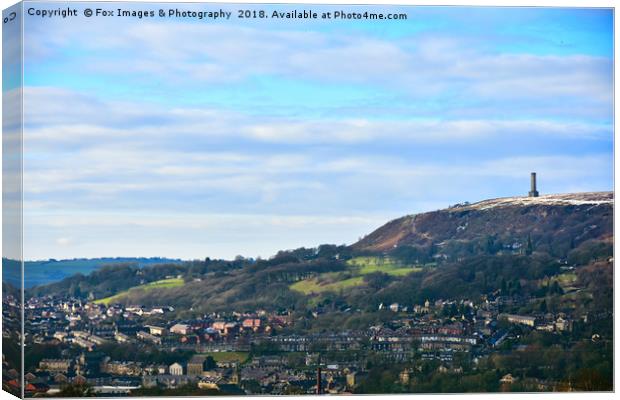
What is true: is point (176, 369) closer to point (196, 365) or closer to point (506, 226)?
point (196, 365)

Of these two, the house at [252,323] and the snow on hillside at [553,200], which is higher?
the snow on hillside at [553,200]

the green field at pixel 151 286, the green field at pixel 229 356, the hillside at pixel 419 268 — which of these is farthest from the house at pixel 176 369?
the green field at pixel 151 286

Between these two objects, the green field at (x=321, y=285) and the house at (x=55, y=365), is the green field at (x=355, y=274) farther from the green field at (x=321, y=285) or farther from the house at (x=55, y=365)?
the house at (x=55, y=365)

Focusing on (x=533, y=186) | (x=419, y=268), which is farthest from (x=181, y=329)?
(x=533, y=186)

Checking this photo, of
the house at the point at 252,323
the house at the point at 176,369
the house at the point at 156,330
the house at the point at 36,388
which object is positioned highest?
the house at the point at 252,323

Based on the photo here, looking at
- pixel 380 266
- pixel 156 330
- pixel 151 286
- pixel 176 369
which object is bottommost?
pixel 176 369

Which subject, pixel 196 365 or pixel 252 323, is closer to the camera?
pixel 196 365
